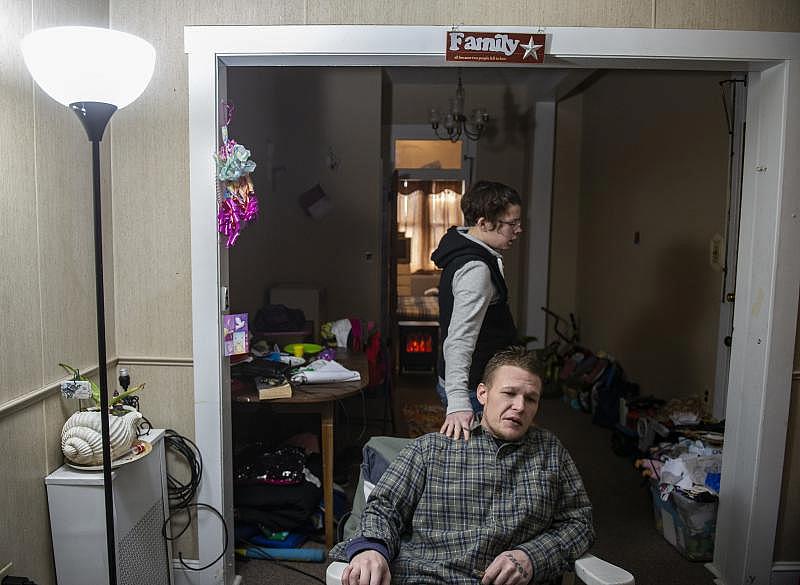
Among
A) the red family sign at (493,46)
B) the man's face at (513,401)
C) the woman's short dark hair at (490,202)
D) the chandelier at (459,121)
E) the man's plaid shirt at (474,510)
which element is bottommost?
the man's plaid shirt at (474,510)

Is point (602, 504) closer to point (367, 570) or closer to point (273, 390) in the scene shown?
point (273, 390)

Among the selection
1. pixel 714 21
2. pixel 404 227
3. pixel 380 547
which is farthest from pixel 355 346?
pixel 404 227

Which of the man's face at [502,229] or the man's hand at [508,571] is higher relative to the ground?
the man's face at [502,229]

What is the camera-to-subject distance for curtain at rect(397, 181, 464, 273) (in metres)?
7.21

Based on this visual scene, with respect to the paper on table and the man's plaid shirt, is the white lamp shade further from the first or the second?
the paper on table

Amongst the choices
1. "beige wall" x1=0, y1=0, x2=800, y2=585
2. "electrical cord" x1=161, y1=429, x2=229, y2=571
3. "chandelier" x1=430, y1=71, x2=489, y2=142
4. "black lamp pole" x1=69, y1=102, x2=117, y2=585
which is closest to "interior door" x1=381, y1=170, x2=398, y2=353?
"chandelier" x1=430, y1=71, x2=489, y2=142

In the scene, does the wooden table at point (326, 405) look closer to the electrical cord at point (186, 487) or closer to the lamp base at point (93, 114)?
the electrical cord at point (186, 487)

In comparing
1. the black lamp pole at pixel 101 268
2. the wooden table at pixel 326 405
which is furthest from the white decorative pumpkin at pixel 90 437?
the wooden table at pixel 326 405

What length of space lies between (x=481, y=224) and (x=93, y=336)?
1387 mm

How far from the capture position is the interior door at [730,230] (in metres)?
3.18

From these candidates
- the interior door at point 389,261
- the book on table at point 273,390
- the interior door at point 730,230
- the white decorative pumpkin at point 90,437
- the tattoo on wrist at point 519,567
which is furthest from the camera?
the interior door at point 389,261

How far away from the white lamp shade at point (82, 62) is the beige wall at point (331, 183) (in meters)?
3.53

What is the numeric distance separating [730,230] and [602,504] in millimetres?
1590

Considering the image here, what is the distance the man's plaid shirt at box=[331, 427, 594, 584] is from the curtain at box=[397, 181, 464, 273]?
547 centimetres
